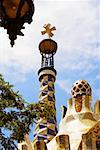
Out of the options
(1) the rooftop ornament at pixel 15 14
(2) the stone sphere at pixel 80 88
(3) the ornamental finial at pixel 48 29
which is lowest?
(1) the rooftop ornament at pixel 15 14

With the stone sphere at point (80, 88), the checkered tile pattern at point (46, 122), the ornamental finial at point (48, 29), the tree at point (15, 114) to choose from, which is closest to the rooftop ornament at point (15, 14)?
the tree at point (15, 114)

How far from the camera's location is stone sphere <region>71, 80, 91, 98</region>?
13463 millimetres

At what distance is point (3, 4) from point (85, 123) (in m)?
11.0

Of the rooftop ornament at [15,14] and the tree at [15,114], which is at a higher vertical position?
the tree at [15,114]

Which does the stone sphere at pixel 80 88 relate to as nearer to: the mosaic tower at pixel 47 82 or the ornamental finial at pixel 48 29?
the mosaic tower at pixel 47 82

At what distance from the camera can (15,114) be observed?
638 centimetres

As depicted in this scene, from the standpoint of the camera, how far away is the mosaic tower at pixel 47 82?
1662 cm

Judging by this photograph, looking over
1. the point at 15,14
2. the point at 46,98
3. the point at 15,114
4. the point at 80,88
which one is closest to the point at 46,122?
the point at 46,98

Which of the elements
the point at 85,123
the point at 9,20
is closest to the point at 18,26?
the point at 9,20

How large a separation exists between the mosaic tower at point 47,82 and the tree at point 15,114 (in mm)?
9729

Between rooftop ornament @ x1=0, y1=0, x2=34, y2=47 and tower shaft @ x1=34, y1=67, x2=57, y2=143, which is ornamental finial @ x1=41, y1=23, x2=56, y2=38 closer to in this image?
tower shaft @ x1=34, y1=67, x2=57, y2=143

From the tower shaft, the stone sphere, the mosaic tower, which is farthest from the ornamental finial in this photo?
the stone sphere

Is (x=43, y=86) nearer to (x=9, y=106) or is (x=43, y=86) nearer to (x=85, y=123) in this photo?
(x=85, y=123)

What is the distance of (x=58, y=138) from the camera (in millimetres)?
11289
